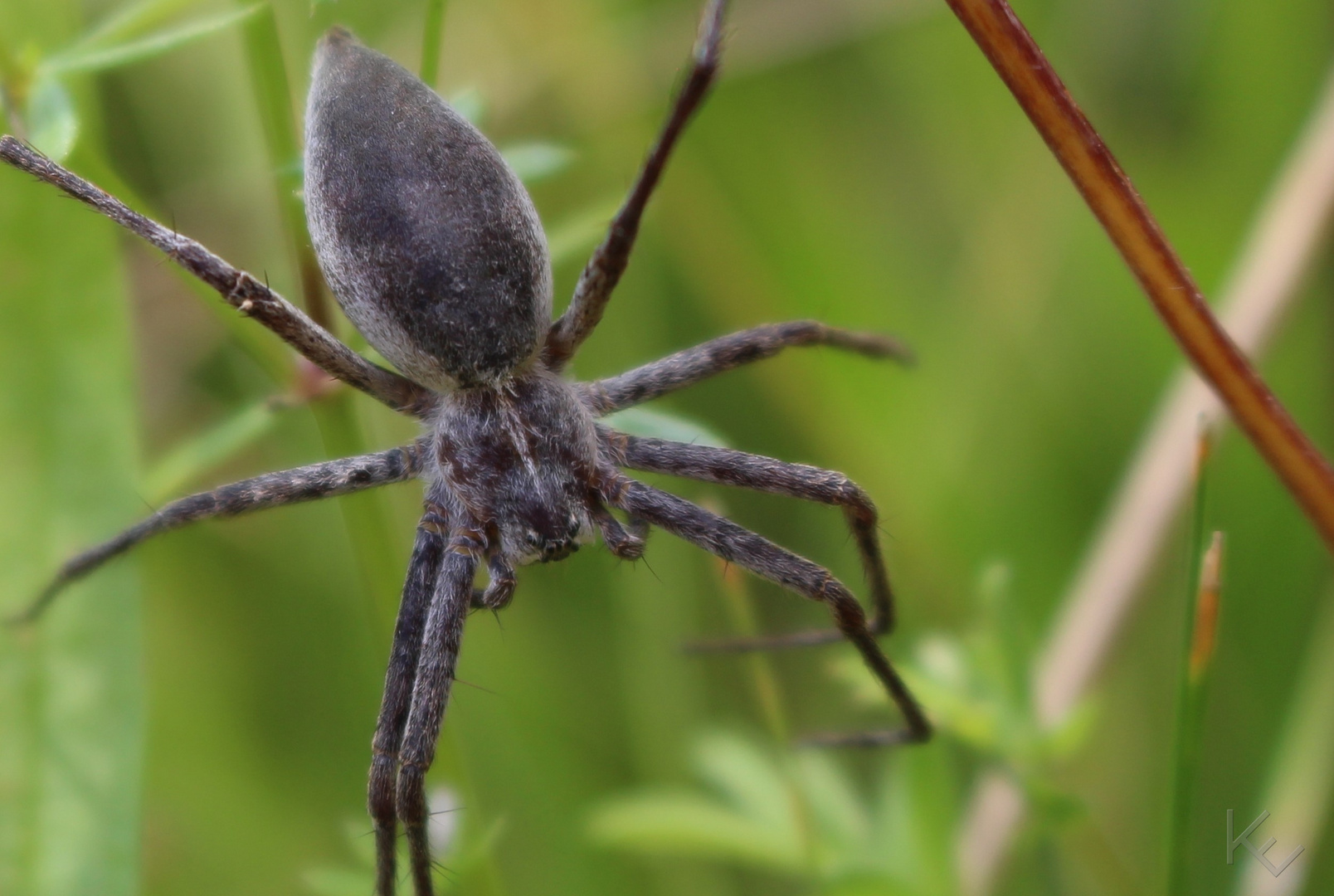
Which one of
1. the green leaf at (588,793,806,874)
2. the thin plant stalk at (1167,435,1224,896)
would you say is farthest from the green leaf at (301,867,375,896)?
the thin plant stalk at (1167,435,1224,896)

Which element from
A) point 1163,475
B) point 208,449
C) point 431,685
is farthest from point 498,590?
point 1163,475

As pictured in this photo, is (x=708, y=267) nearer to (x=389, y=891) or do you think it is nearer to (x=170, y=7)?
(x=170, y=7)

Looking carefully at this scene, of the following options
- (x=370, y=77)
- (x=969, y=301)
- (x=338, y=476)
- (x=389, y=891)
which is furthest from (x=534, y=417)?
(x=969, y=301)

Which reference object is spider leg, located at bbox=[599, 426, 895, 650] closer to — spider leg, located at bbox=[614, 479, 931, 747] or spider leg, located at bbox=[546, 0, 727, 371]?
spider leg, located at bbox=[614, 479, 931, 747]

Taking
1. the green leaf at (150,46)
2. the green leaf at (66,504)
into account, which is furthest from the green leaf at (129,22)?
the green leaf at (66,504)

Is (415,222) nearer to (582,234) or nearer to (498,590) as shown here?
(582,234)

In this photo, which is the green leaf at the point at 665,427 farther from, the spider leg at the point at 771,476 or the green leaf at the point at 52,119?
the green leaf at the point at 52,119
